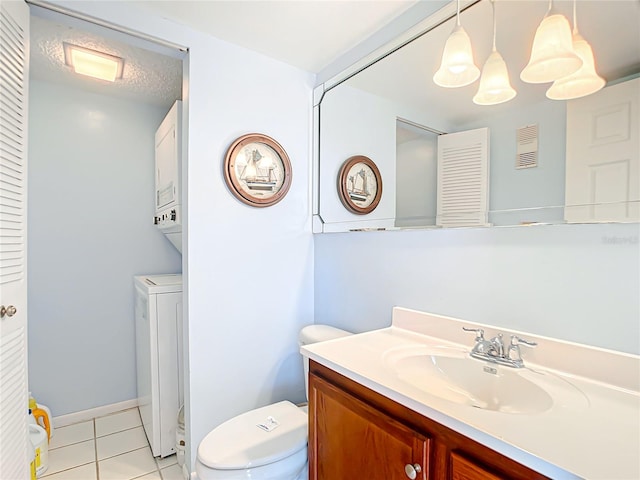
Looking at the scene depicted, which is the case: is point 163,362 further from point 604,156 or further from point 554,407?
point 604,156

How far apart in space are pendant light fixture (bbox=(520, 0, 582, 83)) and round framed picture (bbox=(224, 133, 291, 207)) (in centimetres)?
122

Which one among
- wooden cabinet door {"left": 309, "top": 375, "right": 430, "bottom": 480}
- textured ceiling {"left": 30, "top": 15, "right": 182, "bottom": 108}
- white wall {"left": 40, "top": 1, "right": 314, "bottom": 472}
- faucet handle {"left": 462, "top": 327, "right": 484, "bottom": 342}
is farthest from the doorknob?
faucet handle {"left": 462, "top": 327, "right": 484, "bottom": 342}

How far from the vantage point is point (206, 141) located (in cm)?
167

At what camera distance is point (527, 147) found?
3.69 feet

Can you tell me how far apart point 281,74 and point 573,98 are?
141cm

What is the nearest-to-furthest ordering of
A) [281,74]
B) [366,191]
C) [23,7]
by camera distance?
[23,7] → [366,191] → [281,74]

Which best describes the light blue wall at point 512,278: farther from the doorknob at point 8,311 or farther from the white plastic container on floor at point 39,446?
the white plastic container on floor at point 39,446

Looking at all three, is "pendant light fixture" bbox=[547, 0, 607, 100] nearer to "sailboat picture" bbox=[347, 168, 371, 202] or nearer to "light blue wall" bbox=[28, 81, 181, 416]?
"sailboat picture" bbox=[347, 168, 371, 202]

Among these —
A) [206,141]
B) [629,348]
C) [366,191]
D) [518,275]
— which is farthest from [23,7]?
[629,348]

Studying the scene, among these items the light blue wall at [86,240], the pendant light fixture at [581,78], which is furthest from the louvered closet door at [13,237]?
the pendant light fixture at [581,78]

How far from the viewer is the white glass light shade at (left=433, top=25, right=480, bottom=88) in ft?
3.97

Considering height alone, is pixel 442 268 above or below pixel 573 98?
below

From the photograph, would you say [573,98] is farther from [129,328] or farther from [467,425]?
[129,328]

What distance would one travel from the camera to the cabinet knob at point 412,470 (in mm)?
822
